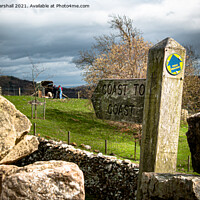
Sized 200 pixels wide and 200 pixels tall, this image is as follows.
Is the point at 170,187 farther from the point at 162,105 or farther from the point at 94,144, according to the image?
the point at 94,144

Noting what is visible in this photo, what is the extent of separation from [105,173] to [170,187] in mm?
4203

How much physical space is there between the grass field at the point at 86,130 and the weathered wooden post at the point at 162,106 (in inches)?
411

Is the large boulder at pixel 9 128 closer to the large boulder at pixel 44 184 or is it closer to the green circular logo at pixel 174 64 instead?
the large boulder at pixel 44 184

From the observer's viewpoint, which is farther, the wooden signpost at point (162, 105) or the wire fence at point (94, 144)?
the wire fence at point (94, 144)

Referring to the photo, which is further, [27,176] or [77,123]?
[77,123]

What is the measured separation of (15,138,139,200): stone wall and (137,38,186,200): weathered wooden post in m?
2.74

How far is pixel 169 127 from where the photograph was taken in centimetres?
416

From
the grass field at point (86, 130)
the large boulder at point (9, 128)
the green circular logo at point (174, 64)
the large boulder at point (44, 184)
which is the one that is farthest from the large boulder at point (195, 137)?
the grass field at point (86, 130)

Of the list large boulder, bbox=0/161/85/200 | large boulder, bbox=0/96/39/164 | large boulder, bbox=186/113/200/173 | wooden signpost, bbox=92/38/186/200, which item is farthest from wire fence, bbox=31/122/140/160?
large boulder, bbox=186/113/200/173

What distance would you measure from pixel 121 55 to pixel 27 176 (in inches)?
675

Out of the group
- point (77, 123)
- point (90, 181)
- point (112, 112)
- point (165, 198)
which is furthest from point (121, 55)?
point (165, 198)

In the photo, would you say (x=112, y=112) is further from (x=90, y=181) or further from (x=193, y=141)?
(x=90, y=181)

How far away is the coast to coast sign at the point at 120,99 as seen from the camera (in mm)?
4480

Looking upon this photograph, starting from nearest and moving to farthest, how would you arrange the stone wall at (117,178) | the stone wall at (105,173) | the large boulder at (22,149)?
1. the stone wall at (117,178)
2. the stone wall at (105,173)
3. the large boulder at (22,149)
